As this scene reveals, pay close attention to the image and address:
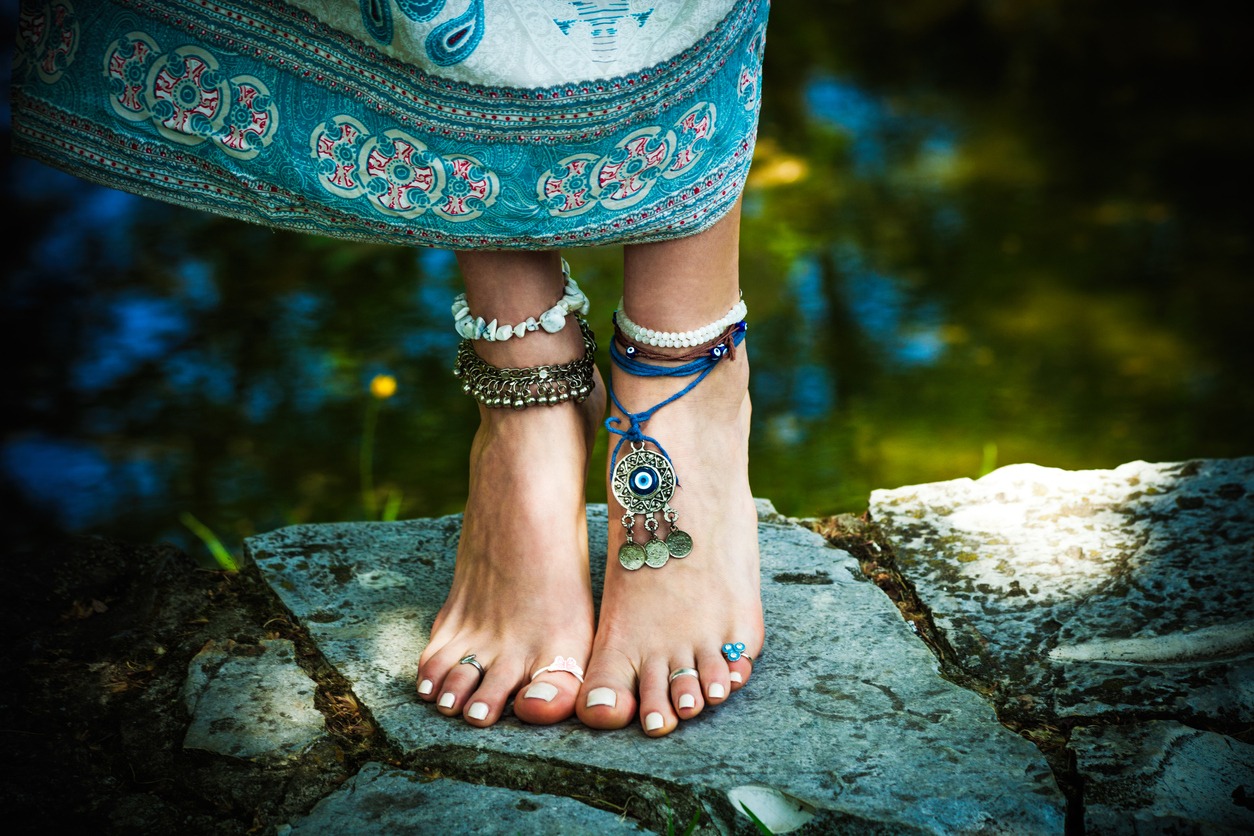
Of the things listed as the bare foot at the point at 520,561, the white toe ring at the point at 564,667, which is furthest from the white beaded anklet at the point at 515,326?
the white toe ring at the point at 564,667

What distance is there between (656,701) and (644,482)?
249 millimetres

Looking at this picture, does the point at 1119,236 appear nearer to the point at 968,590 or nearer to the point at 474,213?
the point at 968,590

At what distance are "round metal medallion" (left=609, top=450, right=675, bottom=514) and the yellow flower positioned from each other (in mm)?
1359

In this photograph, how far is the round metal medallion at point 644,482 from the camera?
4.13ft

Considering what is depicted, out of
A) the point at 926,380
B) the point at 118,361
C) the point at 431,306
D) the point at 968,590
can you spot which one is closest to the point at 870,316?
the point at 926,380

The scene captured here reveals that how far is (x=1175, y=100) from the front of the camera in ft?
12.6

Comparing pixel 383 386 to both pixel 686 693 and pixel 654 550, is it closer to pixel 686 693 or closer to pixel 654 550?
pixel 654 550

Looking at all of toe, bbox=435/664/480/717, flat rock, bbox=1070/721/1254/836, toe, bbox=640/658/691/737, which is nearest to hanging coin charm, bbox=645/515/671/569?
toe, bbox=640/658/691/737

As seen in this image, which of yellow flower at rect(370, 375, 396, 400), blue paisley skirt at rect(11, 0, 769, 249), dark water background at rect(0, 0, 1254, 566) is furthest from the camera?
yellow flower at rect(370, 375, 396, 400)

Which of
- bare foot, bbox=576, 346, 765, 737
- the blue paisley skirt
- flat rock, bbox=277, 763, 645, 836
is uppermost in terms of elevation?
the blue paisley skirt

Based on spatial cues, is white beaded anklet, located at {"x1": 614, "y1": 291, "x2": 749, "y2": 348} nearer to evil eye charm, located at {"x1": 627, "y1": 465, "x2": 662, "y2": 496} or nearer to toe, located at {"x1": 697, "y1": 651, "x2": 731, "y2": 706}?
evil eye charm, located at {"x1": 627, "y1": 465, "x2": 662, "y2": 496}

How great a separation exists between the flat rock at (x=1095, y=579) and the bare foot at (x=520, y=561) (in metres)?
0.46

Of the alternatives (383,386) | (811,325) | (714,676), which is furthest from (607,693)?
(811,325)

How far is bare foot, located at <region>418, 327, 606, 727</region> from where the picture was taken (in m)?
1.23
